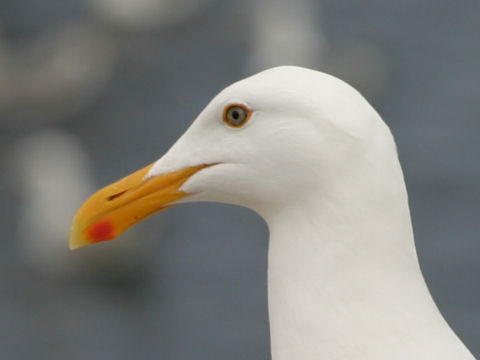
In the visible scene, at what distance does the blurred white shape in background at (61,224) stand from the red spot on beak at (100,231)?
10887 millimetres

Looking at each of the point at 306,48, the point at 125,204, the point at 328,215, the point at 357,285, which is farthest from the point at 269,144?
the point at 306,48

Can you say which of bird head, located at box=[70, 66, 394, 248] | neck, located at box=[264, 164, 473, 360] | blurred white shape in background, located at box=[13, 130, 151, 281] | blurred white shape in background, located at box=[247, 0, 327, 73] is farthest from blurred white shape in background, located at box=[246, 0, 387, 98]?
neck, located at box=[264, 164, 473, 360]

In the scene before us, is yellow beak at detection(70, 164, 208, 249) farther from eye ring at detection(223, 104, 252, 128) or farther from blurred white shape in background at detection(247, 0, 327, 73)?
blurred white shape in background at detection(247, 0, 327, 73)

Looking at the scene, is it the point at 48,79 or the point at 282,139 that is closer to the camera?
the point at 282,139

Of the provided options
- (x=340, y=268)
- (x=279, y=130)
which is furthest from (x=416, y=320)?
(x=279, y=130)

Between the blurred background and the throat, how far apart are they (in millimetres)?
8920

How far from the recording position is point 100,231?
486cm

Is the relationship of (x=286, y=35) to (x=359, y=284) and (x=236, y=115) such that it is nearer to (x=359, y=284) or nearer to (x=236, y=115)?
(x=236, y=115)

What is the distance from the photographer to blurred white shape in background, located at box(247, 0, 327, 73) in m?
19.6

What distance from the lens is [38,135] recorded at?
18.5 metres

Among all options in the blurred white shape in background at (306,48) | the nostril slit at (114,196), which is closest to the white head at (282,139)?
the nostril slit at (114,196)

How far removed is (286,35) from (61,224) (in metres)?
5.50

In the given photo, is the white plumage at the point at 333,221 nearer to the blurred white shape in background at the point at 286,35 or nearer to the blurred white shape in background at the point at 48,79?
the blurred white shape in background at the point at 48,79

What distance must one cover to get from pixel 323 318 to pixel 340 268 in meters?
0.17
